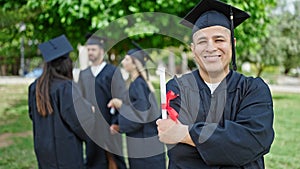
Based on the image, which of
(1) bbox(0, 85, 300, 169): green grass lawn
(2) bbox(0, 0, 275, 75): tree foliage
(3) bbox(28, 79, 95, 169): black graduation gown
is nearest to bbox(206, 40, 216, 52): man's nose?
(3) bbox(28, 79, 95, 169): black graduation gown

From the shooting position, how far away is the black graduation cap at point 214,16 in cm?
197

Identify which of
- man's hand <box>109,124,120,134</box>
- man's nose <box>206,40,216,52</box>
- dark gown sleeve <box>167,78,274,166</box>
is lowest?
man's hand <box>109,124,120,134</box>

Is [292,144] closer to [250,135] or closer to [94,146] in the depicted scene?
[94,146]

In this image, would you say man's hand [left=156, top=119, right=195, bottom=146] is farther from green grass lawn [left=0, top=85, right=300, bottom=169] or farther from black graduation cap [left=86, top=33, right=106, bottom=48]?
green grass lawn [left=0, top=85, right=300, bottom=169]

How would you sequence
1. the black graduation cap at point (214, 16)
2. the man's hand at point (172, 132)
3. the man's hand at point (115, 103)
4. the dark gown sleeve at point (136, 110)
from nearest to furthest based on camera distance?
1. the man's hand at point (172, 132)
2. the black graduation cap at point (214, 16)
3. the dark gown sleeve at point (136, 110)
4. the man's hand at point (115, 103)

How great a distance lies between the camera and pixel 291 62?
2166 cm

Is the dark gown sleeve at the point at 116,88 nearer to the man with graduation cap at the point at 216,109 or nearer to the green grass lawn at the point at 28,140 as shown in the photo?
the green grass lawn at the point at 28,140

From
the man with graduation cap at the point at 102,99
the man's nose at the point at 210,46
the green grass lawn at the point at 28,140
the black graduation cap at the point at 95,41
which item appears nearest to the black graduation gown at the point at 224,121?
the man's nose at the point at 210,46

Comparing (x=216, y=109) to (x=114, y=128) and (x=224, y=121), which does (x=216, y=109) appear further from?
(x=114, y=128)

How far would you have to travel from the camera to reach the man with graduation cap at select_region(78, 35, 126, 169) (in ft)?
15.0

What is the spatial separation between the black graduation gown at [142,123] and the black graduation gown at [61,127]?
54 cm

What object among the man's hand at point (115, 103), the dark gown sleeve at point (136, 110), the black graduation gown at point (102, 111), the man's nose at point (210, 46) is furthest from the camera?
the black graduation gown at point (102, 111)

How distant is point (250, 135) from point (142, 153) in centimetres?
246

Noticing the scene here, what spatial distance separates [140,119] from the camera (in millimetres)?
4020
